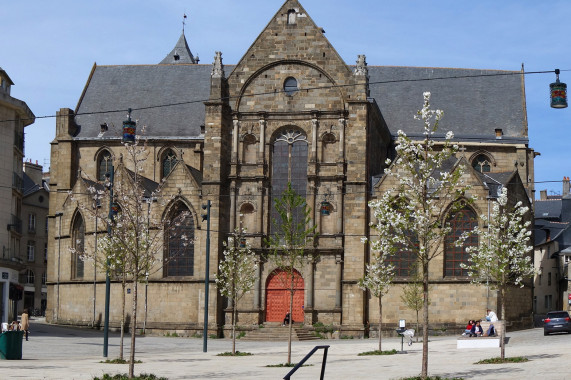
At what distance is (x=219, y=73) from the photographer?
52.4m

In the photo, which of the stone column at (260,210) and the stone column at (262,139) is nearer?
the stone column at (260,210)

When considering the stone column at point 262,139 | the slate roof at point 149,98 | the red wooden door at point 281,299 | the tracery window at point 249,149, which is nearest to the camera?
the red wooden door at point 281,299

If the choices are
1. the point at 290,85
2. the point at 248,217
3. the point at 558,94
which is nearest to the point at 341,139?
the point at 290,85

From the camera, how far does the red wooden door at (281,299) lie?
170 ft

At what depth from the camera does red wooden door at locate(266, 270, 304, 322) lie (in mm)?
51719

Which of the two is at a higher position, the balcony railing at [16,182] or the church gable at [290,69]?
the church gable at [290,69]

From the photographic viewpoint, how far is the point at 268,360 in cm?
3259

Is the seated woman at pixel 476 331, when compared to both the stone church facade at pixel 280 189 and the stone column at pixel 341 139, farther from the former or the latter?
the stone column at pixel 341 139

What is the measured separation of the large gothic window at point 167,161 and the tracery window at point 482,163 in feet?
63.8

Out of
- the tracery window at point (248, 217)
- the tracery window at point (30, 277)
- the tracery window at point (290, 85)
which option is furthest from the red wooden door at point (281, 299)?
the tracery window at point (30, 277)

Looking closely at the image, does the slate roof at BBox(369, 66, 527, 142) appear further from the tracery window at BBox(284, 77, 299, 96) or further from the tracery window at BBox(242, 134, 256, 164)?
the tracery window at BBox(242, 134, 256, 164)

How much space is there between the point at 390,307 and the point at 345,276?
2881 millimetres

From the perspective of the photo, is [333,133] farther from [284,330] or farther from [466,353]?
[466,353]

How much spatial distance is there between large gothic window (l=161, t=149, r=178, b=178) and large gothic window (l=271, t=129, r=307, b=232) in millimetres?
10662
